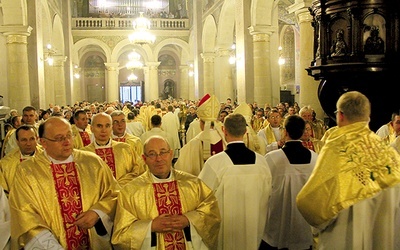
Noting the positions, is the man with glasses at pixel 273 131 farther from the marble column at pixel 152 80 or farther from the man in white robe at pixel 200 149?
the marble column at pixel 152 80

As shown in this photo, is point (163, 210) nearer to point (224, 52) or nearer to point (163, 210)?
point (163, 210)

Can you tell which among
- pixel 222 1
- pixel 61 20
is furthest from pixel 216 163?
pixel 61 20

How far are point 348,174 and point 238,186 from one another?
1302 millimetres

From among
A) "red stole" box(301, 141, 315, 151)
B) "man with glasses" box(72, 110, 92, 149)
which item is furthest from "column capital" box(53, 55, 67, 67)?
"red stole" box(301, 141, 315, 151)

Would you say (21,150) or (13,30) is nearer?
(21,150)

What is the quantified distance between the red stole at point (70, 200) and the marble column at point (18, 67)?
14.5m

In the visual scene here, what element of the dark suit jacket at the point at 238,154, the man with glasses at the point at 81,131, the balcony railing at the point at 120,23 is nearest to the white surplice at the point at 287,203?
the dark suit jacket at the point at 238,154

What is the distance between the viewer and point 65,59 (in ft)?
96.4

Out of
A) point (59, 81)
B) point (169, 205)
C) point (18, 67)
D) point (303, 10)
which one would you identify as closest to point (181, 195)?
point (169, 205)

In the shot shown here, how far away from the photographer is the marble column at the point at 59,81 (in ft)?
91.5

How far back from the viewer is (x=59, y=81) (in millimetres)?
28281

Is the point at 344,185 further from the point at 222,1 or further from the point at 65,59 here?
the point at 65,59

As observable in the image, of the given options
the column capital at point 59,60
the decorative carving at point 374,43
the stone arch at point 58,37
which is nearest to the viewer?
the decorative carving at point 374,43

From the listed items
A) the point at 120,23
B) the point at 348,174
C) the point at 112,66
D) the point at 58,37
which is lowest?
the point at 348,174
